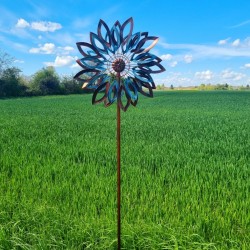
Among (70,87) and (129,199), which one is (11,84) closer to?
(70,87)

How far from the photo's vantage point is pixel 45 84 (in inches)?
2398

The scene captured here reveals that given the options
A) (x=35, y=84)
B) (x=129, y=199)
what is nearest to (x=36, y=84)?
(x=35, y=84)

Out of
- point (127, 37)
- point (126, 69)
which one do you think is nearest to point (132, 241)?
point (126, 69)

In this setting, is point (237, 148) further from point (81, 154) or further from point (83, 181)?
point (83, 181)

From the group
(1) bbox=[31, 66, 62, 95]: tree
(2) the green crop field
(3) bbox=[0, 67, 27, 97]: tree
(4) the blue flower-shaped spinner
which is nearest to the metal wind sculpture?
(4) the blue flower-shaped spinner

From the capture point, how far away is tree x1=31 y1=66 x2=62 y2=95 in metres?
60.0

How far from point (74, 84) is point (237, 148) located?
58.4m

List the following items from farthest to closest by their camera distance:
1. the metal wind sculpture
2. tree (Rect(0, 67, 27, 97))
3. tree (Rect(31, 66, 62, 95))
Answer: tree (Rect(31, 66, 62, 95)) < tree (Rect(0, 67, 27, 97)) < the metal wind sculpture

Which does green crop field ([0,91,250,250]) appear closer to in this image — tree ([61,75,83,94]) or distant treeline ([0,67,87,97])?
distant treeline ([0,67,87,97])

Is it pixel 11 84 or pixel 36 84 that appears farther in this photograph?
pixel 36 84

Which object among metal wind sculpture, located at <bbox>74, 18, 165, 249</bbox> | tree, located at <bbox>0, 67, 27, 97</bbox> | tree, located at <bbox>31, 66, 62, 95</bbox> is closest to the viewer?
metal wind sculpture, located at <bbox>74, 18, 165, 249</bbox>

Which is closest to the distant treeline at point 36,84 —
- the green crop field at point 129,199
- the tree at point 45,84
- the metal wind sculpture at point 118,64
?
the tree at point 45,84

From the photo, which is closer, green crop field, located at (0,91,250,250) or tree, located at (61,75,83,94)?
green crop field, located at (0,91,250,250)

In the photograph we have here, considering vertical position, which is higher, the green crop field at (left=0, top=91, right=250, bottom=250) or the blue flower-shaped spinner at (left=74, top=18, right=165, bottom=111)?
the blue flower-shaped spinner at (left=74, top=18, right=165, bottom=111)
